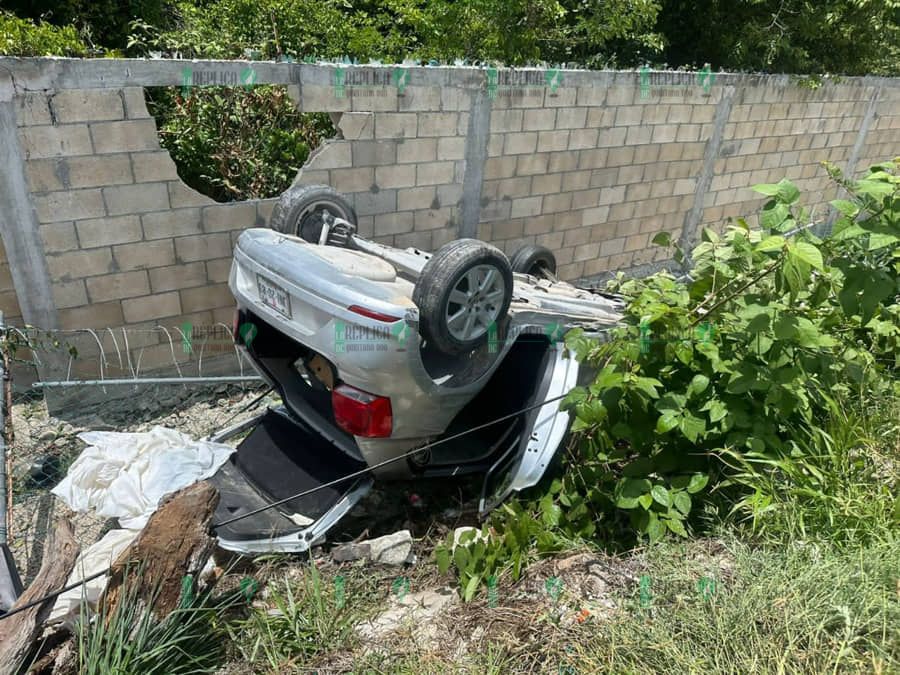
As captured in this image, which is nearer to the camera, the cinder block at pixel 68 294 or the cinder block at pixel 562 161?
the cinder block at pixel 68 294

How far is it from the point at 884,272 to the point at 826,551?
3.73 feet

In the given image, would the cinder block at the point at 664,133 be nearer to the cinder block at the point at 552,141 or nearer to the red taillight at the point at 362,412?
the cinder block at the point at 552,141

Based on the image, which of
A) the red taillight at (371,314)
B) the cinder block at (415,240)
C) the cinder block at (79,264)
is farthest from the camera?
the cinder block at (415,240)

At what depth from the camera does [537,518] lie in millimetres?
3193

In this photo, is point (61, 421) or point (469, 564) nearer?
point (469, 564)

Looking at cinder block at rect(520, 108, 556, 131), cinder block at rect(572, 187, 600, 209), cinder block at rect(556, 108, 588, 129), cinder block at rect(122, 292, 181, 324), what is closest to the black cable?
cinder block at rect(122, 292, 181, 324)

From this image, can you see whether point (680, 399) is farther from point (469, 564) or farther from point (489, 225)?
point (489, 225)

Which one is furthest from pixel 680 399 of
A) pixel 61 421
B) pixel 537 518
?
pixel 61 421

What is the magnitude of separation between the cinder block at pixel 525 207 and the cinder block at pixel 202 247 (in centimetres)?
274

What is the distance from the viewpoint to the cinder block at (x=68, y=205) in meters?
4.16

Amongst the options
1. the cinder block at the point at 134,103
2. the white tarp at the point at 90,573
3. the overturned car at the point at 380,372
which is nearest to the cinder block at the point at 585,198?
the overturned car at the point at 380,372

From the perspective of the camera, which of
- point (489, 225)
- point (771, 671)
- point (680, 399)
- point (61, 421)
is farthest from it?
point (489, 225)

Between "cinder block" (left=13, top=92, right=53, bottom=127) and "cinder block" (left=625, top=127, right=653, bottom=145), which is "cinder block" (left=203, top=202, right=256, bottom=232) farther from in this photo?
"cinder block" (left=625, top=127, right=653, bottom=145)

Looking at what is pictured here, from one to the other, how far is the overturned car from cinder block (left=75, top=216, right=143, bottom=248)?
116 cm
